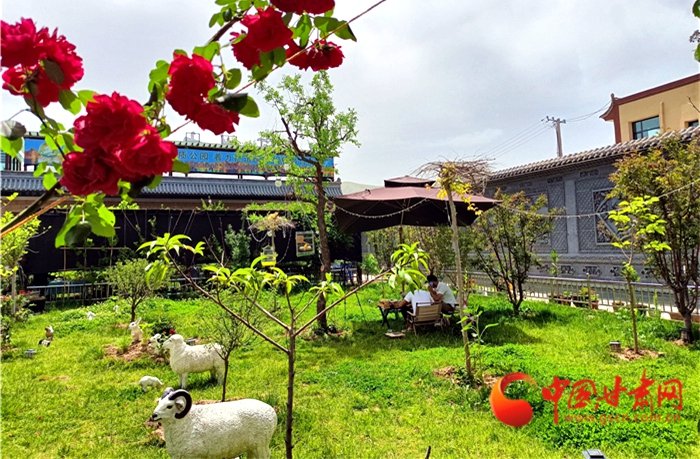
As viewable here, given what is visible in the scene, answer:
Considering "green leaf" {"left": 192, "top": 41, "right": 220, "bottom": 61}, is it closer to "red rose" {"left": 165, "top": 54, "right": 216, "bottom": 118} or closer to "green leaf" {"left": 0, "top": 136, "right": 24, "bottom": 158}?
"red rose" {"left": 165, "top": 54, "right": 216, "bottom": 118}

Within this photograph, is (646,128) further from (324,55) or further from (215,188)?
(324,55)

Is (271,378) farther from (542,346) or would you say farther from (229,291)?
(542,346)

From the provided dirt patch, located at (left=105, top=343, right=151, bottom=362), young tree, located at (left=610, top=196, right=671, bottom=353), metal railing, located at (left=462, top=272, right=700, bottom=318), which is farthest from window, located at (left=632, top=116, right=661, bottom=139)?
dirt patch, located at (left=105, top=343, right=151, bottom=362)

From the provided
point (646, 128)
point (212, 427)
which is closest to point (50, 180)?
point (212, 427)

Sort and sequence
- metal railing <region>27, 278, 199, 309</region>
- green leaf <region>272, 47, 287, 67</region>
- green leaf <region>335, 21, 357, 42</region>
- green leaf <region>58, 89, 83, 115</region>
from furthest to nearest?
metal railing <region>27, 278, 199, 309</region>, green leaf <region>335, 21, 357, 42</region>, green leaf <region>272, 47, 287, 67</region>, green leaf <region>58, 89, 83, 115</region>

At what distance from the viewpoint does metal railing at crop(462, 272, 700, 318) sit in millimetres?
7171

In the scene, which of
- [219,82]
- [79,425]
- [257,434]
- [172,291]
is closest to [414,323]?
[257,434]

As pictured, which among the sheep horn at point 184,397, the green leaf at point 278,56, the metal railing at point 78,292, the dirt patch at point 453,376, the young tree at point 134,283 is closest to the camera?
the green leaf at point 278,56

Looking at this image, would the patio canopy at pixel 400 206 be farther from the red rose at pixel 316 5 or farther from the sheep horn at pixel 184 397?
the red rose at pixel 316 5

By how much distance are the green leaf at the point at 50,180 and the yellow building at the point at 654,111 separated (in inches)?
612

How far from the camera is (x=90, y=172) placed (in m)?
0.58

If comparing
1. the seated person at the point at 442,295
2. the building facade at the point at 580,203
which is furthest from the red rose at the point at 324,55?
the building facade at the point at 580,203

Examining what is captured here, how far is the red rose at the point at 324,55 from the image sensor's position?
3.09ft

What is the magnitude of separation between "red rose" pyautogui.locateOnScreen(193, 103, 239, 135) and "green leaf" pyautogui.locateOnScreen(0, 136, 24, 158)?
1.10 ft
